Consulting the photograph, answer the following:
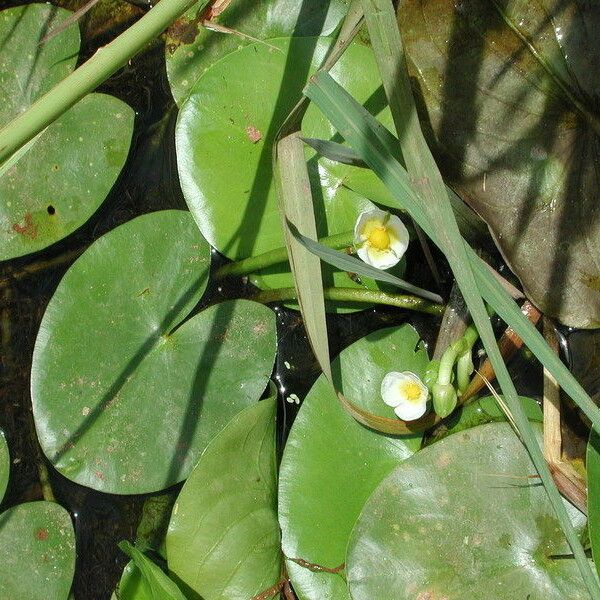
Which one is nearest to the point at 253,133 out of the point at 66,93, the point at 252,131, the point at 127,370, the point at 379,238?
the point at 252,131

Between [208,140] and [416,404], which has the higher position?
[208,140]

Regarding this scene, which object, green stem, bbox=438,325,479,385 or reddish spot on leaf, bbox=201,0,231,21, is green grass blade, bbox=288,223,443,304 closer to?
green stem, bbox=438,325,479,385

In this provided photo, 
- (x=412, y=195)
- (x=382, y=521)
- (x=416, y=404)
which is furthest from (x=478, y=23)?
(x=382, y=521)

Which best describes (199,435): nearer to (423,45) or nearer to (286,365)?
(286,365)

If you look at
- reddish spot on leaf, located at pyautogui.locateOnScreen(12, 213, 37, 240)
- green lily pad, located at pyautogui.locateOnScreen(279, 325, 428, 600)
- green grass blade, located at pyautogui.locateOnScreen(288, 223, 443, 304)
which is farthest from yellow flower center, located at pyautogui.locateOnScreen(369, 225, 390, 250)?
reddish spot on leaf, located at pyautogui.locateOnScreen(12, 213, 37, 240)

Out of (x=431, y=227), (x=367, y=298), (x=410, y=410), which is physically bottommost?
(x=410, y=410)

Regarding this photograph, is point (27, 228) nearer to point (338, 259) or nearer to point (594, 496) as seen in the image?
point (338, 259)
